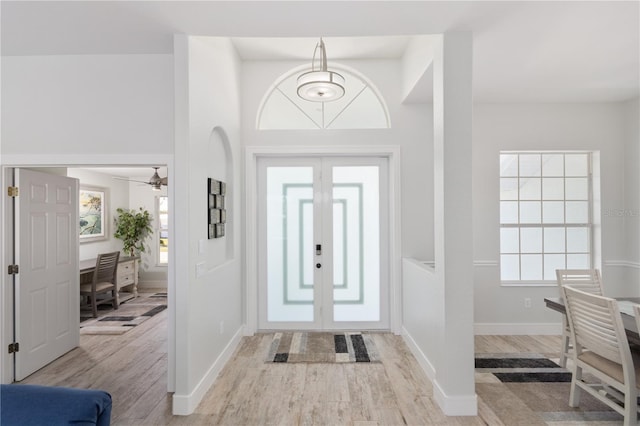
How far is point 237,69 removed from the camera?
3.98 m

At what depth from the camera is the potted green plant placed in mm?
6949

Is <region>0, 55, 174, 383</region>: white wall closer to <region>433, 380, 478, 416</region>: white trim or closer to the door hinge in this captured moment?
the door hinge

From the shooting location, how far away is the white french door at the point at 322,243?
4312 millimetres

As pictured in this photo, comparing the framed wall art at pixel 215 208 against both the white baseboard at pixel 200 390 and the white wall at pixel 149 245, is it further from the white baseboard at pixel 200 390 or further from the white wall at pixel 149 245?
the white wall at pixel 149 245

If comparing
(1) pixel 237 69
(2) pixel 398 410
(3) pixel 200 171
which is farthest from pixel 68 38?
(2) pixel 398 410

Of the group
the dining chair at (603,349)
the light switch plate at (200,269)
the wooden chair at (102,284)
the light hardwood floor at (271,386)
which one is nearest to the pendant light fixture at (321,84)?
the light switch plate at (200,269)

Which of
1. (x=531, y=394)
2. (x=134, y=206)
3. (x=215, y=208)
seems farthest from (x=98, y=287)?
(x=531, y=394)

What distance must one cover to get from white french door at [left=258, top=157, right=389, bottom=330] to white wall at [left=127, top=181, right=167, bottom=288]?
12.8 ft

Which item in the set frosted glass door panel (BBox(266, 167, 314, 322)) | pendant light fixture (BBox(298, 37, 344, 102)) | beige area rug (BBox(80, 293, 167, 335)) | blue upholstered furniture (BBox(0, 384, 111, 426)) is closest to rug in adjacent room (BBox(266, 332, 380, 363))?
frosted glass door panel (BBox(266, 167, 314, 322))

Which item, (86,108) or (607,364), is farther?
(86,108)

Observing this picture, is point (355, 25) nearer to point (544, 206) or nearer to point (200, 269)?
point (200, 269)

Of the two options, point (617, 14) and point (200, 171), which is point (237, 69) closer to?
point (200, 171)

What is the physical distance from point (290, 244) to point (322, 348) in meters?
1.29

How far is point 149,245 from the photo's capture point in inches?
287
